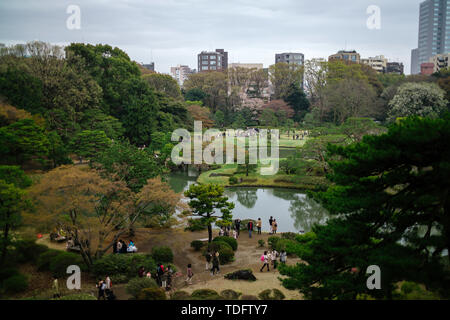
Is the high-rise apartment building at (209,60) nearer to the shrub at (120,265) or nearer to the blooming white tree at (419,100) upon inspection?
the blooming white tree at (419,100)

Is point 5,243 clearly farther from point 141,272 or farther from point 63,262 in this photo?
point 141,272

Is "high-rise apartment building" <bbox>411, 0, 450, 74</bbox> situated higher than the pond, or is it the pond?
"high-rise apartment building" <bbox>411, 0, 450, 74</bbox>

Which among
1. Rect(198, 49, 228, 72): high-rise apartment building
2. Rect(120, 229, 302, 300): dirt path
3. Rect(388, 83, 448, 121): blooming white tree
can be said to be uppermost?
Rect(198, 49, 228, 72): high-rise apartment building

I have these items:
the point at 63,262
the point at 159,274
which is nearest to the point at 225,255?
the point at 159,274

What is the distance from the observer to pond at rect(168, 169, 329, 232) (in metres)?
19.5

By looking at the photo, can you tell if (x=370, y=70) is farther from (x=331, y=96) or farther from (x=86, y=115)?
(x=86, y=115)

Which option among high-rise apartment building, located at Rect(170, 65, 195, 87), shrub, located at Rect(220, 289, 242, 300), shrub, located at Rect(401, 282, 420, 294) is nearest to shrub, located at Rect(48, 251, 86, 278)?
shrub, located at Rect(220, 289, 242, 300)

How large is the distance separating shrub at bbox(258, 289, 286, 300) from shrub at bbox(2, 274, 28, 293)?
7.54 meters

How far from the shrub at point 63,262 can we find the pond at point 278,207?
9748 millimetres

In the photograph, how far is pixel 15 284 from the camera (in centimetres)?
1097

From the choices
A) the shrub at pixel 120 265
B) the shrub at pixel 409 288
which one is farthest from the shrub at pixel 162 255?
the shrub at pixel 409 288

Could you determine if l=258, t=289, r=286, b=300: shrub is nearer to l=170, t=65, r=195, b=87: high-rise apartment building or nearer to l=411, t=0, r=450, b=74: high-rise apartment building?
l=411, t=0, r=450, b=74: high-rise apartment building

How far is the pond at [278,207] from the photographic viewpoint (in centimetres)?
1945

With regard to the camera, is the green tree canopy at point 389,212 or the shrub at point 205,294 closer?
the green tree canopy at point 389,212
